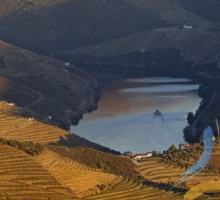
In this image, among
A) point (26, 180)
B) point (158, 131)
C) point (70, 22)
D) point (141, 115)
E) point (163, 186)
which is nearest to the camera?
point (26, 180)

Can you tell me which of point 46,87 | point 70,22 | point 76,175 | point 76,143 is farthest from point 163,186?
point 70,22

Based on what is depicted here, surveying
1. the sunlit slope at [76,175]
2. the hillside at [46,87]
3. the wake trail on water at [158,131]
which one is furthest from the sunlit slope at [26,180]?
the hillside at [46,87]

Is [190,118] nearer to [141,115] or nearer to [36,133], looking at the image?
Answer: [141,115]

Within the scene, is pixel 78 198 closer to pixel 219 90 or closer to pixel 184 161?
pixel 184 161

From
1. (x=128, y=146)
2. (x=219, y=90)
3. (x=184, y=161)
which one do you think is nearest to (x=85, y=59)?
(x=219, y=90)

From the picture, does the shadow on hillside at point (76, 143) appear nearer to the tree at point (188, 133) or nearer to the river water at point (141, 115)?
the river water at point (141, 115)
